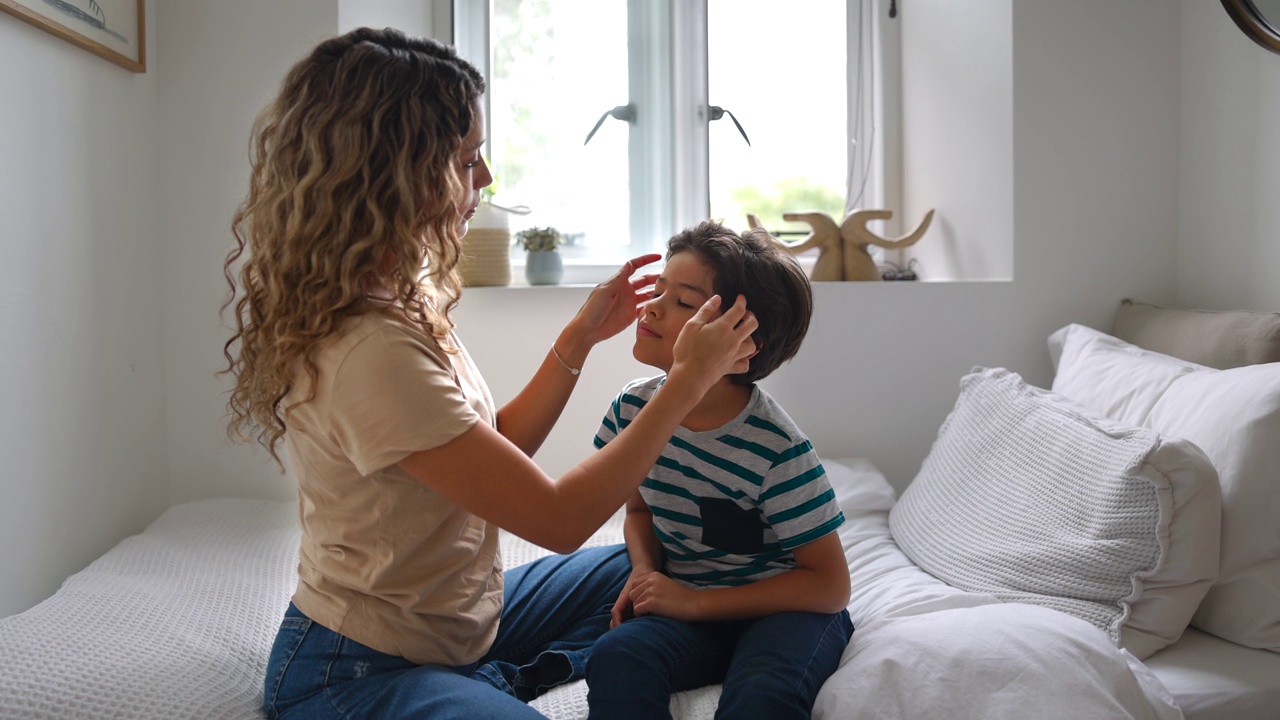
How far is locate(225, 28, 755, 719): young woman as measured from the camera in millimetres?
926

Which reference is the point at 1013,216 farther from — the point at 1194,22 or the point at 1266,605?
the point at 1266,605

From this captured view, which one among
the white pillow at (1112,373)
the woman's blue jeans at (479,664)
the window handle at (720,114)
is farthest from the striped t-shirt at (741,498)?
the window handle at (720,114)

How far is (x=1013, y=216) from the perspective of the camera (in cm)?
194

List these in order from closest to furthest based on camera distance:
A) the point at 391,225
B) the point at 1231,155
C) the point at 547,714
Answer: the point at 391,225 → the point at 547,714 → the point at 1231,155

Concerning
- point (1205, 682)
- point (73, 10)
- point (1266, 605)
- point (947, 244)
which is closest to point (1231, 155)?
point (947, 244)

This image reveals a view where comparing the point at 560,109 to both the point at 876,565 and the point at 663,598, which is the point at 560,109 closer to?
the point at 876,565

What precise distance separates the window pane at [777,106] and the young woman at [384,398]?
56.6 inches

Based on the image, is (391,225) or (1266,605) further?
(1266,605)

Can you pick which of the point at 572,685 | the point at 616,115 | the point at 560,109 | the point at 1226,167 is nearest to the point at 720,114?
the point at 616,115

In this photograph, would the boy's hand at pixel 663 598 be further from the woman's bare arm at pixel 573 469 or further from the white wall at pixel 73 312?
the white wall at pixel 73 312

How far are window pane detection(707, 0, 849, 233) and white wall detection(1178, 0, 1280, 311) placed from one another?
81cm

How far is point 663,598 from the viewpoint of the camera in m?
1.14

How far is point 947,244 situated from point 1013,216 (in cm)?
27

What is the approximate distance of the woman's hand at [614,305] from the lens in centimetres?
131
